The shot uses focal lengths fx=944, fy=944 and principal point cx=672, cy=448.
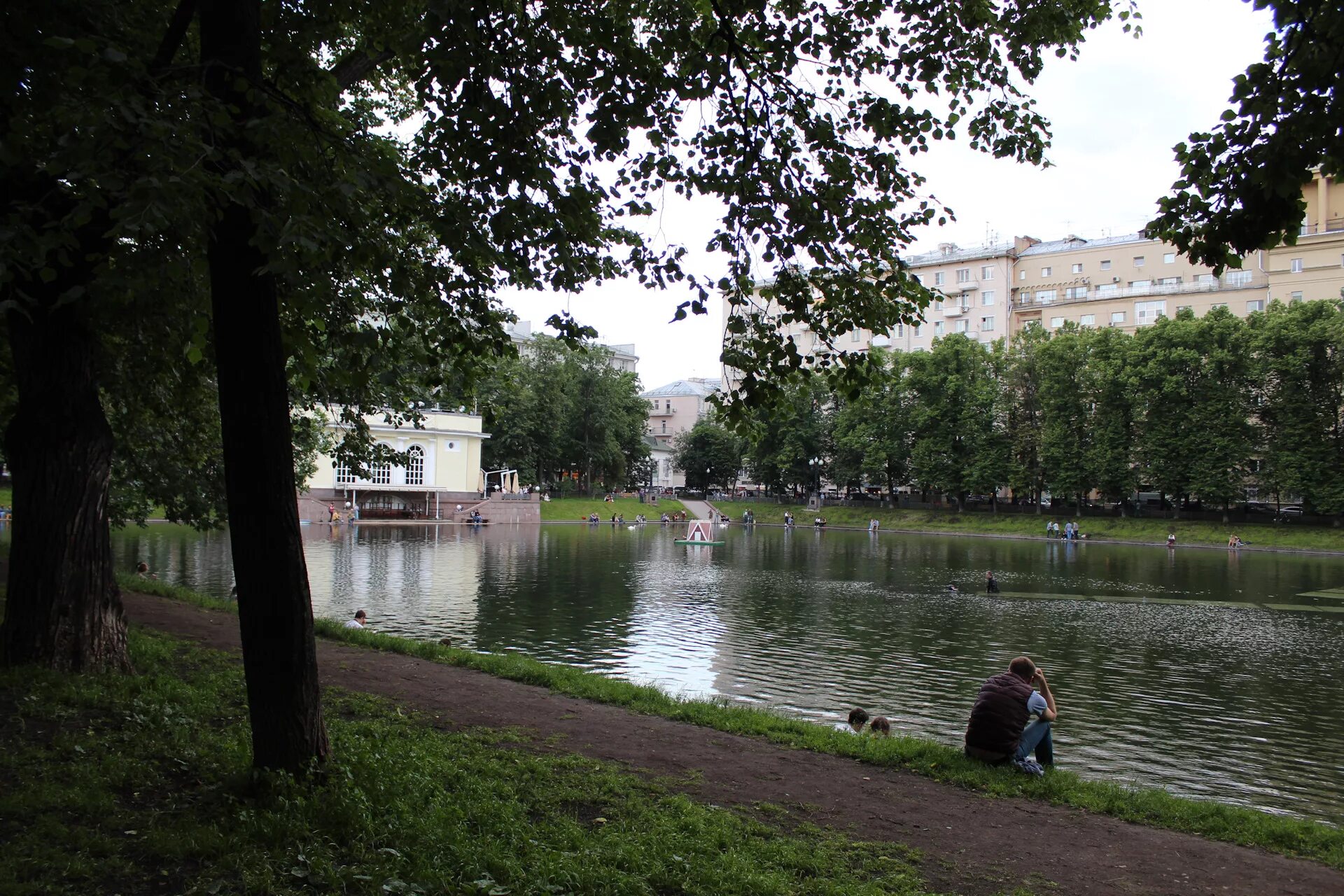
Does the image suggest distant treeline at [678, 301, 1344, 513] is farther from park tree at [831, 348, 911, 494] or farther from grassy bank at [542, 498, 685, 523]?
grassy bank at [542, 498, 685, 523]

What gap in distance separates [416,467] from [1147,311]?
65.5 meters

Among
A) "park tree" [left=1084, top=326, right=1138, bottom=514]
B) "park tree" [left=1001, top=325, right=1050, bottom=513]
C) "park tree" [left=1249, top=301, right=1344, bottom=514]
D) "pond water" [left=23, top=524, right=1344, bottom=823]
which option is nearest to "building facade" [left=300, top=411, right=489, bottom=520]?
"pond water" [left=23, top=524, right=1344, bottom=823]

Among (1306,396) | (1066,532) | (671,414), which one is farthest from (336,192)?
(671,414)

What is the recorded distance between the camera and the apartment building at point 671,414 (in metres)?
137

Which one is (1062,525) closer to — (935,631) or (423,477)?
(423,477)

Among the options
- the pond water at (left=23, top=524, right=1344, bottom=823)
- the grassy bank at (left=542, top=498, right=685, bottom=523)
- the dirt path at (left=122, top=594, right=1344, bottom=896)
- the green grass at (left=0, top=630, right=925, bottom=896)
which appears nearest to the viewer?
the green grass at (left=0, top=630, right=925, bottom=896)

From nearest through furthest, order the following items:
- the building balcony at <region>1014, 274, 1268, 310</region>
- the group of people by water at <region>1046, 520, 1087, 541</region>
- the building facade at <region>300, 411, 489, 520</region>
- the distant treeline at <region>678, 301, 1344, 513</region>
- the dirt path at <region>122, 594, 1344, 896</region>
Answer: the dirt path at <region>122, 594, 1344, 896</region>
the distant treeline at <region>678, 301, 1344, 513</region>
the group of people by water at <region>1046, 520, 1087, 541</region>
the building facade at <region>300, 411, 489, 520</region>
the building balcony at <region>1014, 274, 1268, 310</region>

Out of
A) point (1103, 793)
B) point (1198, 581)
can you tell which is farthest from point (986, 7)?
point (1198, 581)

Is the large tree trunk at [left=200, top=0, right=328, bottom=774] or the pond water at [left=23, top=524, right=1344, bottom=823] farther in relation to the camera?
the pond water at [left=23, top=524, right=1344, bottom=823]

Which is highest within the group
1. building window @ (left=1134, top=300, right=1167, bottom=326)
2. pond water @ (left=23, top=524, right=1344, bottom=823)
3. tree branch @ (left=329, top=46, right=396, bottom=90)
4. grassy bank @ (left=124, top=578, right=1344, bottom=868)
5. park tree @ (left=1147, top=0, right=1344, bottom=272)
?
building window @ (left=1134, top=300, right=1167, bottom=326)

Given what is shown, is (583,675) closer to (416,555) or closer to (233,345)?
(233,345)

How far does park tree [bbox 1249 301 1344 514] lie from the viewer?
58.0m

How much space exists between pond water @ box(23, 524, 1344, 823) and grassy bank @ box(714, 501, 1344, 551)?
→ 39.0 feet

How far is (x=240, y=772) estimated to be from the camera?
619 centimetres
